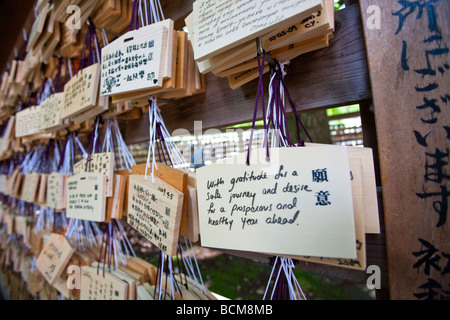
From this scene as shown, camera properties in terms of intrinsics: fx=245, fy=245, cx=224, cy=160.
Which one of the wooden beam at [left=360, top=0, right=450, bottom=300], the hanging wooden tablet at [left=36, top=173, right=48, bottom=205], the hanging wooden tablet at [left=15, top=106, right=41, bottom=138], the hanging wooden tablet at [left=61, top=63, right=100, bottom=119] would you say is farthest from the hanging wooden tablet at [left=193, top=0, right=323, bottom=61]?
the hanging wooden tablet at [left=36, top=173, right=48, bottom=205]

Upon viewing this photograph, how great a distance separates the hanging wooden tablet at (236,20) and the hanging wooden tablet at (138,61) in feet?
0.30

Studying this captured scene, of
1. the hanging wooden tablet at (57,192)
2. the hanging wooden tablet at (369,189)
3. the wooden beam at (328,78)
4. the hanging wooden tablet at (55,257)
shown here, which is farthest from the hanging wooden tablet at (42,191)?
the hanging wooden tablet at (369,189)

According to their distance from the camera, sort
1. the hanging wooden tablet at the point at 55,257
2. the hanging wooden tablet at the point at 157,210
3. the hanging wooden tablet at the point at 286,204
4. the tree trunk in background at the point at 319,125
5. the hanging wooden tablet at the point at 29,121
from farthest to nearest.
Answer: the tree trunk in background at the point at 319,125
the hanging wooden tablet at the point at 29,121
the hanging wooden tablet at the point at 55,257
the hanging wooden tablet at the point at 157,210
the hanging wooden tablet at the point at 286,204

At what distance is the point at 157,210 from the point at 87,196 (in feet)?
1.01

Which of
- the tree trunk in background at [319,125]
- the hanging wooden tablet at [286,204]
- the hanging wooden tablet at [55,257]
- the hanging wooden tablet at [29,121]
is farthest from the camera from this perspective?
the tree trunk in background at [319,125]

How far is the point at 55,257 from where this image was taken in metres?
0.83

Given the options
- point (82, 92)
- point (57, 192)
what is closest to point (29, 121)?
point (57, 192)

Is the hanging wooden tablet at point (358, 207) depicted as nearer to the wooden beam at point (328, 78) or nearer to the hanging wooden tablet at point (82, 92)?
the wooden beam at point (328, 78)

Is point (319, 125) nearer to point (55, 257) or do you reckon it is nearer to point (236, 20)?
point (236, 20)

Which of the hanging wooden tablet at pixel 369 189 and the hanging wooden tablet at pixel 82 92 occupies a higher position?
the hanging wooden tablet at pixel 82 92

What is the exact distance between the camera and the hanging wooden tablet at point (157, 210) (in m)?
0.44

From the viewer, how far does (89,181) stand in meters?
0.67
